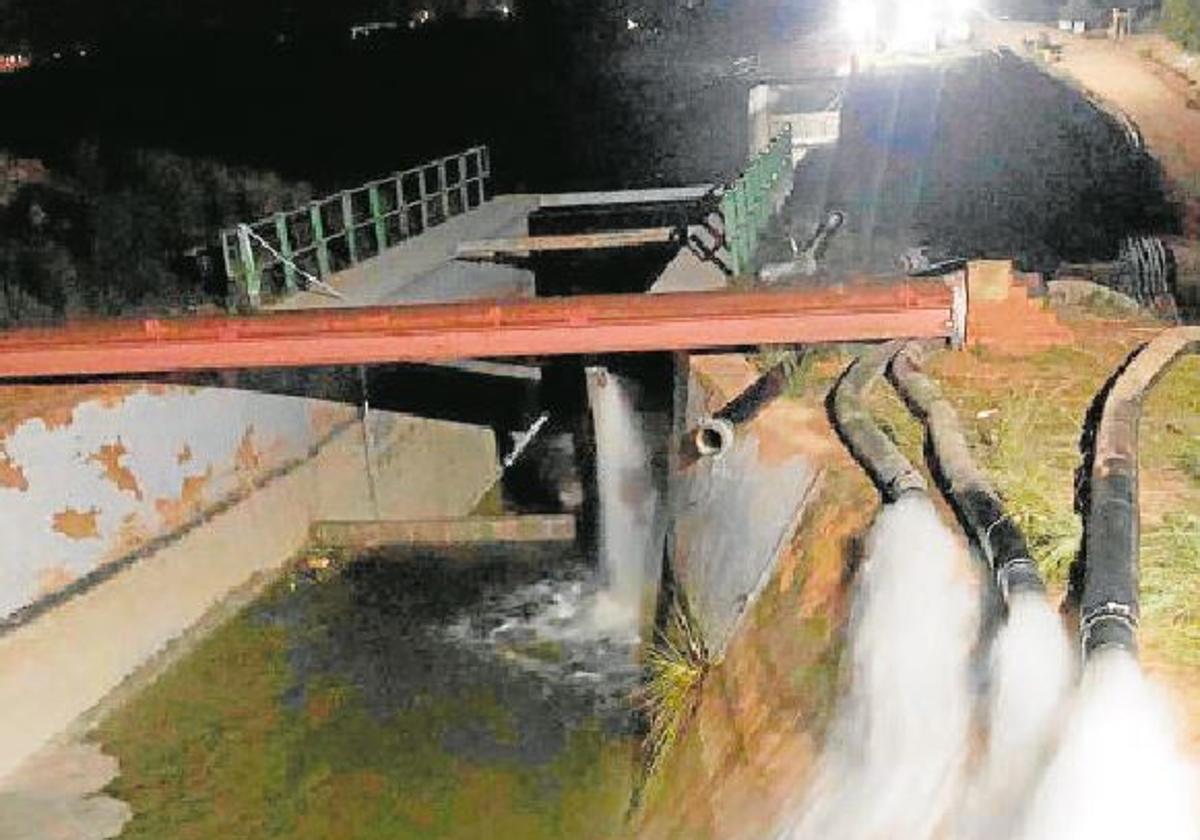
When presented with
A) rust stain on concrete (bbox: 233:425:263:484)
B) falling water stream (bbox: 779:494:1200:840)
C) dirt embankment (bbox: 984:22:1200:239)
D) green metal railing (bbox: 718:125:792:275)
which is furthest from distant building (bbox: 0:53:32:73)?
falling water stream (bbox: 779:494:1200:840)

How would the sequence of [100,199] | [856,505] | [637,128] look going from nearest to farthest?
1. [856,505]
2. [100,199]
3. [637,128]

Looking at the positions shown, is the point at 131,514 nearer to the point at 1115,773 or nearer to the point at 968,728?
the point at 968,728

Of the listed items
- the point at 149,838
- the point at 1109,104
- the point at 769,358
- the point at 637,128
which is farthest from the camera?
the point at 637,128

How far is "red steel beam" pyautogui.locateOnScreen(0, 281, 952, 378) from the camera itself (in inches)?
328

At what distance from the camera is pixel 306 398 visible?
12625 millimetres

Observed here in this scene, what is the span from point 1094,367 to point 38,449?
882 cm

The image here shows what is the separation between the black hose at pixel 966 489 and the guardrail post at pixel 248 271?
752cm

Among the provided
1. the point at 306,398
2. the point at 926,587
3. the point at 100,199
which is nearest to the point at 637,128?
the point at 100,199

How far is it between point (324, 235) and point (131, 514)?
955 centimetres

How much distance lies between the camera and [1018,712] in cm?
462

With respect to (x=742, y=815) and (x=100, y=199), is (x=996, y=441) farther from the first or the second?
(x=100, y=199)

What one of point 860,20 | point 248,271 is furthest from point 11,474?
point 860,20

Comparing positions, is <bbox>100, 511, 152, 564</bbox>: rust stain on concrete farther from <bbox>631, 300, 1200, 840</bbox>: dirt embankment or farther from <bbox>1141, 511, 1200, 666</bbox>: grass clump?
<bbox>1141, 511, 1200, 666</bbox>: grass clump

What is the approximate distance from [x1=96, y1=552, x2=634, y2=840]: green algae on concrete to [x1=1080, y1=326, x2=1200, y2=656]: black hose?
4.37 meters
